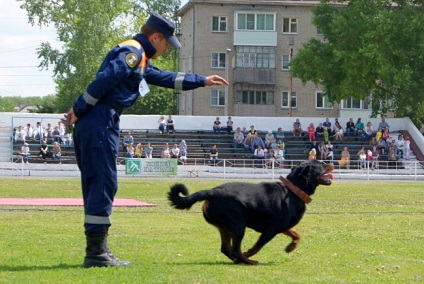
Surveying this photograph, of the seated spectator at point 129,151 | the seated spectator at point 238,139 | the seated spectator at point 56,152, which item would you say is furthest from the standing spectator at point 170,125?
the seated spectator at point 56,152

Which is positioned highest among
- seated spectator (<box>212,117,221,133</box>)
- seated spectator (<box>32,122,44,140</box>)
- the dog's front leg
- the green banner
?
seated spectator (<box>212,117,221,133</box>)

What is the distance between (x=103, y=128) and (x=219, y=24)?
223 ft

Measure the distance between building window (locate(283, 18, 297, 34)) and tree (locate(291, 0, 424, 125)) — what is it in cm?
1955

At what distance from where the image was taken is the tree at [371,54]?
50219 mm

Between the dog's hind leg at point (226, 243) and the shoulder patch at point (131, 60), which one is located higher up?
the shoulder patch at point (131, 60)

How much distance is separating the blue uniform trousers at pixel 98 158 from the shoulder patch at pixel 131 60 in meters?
0.48

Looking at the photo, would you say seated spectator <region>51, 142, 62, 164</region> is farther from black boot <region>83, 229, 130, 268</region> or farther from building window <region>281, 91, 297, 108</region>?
building window <region>281, 91, 297, 108</region>

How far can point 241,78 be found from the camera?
74.7m

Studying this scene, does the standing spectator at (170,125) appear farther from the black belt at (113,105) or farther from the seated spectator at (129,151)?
the black belt at (113,105)

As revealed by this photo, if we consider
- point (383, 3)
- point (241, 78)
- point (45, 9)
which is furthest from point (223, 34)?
point (383, 3)

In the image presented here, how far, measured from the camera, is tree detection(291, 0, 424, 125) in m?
50.2

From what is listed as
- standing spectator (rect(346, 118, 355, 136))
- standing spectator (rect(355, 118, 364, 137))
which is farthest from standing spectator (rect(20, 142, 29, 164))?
standing spectator (rect(355, 118, 364, 137))

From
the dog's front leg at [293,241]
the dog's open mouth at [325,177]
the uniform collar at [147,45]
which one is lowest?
the dog's front leg at [293,241]

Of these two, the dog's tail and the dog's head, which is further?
the dog's head
